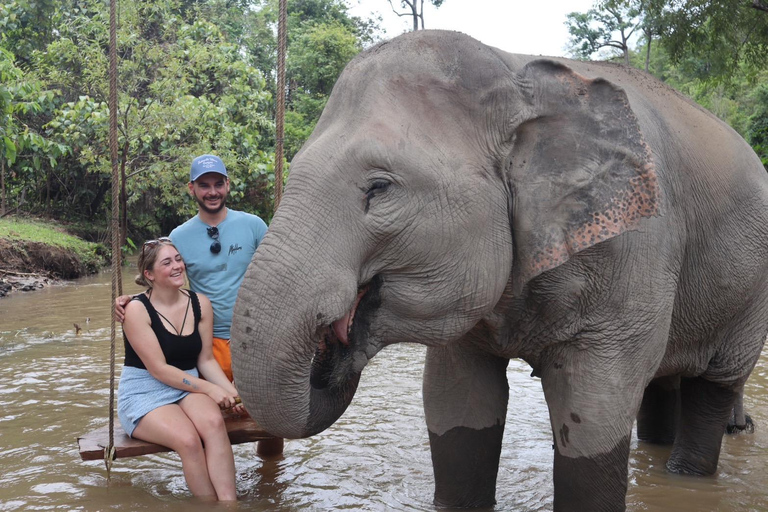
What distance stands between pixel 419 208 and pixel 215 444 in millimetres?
1826

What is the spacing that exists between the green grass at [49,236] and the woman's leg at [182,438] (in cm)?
1048

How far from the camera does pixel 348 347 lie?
267 centimetres

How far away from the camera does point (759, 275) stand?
13.3ft

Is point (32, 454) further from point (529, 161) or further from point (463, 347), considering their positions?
point (529, 161)

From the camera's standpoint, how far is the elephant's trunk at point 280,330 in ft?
7.77

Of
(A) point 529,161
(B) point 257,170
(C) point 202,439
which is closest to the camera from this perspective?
(A) point 529,161

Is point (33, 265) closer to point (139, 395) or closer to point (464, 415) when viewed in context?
point (139, 395)

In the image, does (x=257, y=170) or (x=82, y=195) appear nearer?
(x=257, y=170)

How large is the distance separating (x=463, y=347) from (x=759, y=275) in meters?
1.60

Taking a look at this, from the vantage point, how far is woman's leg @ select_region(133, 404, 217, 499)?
3732mm

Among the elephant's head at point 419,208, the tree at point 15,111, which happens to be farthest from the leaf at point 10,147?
the elephant's head at point 419,208

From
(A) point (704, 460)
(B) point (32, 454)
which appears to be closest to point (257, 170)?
(B) point (32, 454)

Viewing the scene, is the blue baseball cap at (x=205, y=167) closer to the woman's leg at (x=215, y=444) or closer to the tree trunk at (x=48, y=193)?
the woman's leg at (x=215, y=444)

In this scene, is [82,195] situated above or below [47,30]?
below
